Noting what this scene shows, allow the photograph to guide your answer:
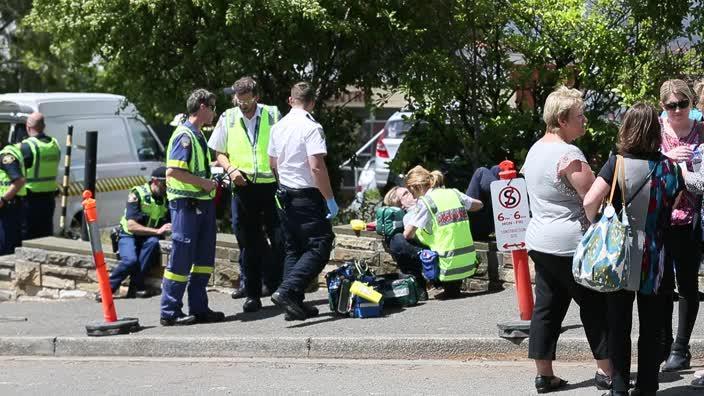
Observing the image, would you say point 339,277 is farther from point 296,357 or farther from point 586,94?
point 586,94

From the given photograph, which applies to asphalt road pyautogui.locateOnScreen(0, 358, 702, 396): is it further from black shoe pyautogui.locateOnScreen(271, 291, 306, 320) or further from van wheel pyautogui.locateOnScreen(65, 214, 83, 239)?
van wheel pyautogui.locateOnScreen(65, 214, 83, 239)

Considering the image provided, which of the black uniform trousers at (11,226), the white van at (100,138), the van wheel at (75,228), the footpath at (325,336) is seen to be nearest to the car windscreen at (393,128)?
the white van at (100,138)

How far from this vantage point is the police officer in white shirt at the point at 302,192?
8711mm

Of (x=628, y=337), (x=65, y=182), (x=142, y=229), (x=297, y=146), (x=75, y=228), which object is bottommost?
(x=628, y=337)

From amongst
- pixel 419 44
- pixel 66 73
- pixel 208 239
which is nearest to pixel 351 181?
pixel 66 73

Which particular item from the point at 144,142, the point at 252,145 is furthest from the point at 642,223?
the point at 144,142

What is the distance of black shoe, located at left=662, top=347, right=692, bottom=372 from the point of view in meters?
7.28

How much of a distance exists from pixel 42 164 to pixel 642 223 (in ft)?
26.3

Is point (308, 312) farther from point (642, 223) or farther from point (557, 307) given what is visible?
point (642, 223)

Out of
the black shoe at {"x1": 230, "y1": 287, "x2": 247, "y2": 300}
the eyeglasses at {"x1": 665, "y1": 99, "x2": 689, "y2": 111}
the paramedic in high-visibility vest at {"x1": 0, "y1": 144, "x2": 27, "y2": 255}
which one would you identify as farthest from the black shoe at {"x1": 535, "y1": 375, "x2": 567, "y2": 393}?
the paramedic in high-visibility vest at {"x1": 0, "y1": 144, "x2": 27, "y2": 255}

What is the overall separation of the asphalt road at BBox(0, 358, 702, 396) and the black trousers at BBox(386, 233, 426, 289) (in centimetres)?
166

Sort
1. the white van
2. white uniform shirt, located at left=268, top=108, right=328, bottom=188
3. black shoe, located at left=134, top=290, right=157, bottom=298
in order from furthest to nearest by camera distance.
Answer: the white van
black shoe, located at left=134, top=290, right=157, bottom=298
white uniform shirt, located at left=268, top=108, right=328, bottom=188

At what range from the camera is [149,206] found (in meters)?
11.2

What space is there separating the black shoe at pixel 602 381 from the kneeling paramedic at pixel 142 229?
5.33 m
